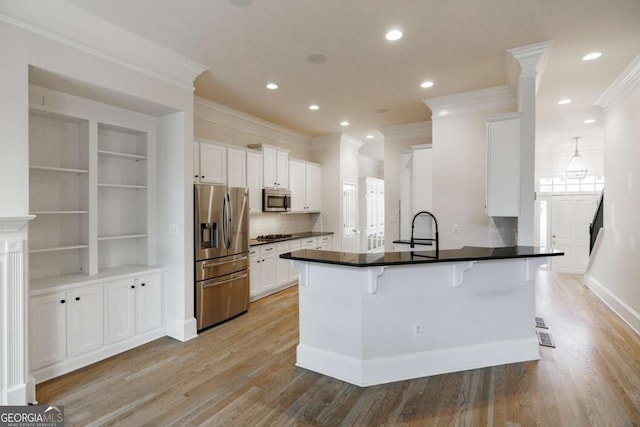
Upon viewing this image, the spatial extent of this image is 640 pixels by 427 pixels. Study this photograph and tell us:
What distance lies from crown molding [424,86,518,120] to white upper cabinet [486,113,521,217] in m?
1.09

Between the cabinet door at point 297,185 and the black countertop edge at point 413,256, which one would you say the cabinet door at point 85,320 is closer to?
the black countertop edge at point 413,256

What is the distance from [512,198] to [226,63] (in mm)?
3466

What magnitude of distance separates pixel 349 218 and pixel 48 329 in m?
5.58

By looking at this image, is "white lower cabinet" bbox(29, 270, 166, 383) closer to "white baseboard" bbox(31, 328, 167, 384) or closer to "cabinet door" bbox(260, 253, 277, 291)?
"white baseboard" bbox(31, 328, 167, 384)

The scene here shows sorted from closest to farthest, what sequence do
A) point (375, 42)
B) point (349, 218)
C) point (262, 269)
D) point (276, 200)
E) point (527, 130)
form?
point (375, 42) < point (527, 130) < point (262, 269) < point (276, 200) < point (349, 218)

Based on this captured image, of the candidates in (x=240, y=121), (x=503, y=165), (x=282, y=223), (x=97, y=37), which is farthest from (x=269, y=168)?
(x=503, y=165)

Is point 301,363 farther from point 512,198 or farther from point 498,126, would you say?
point 498,126

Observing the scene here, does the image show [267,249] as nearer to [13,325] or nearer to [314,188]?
[314,188]

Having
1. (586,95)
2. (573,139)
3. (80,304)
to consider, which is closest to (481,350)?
(80,304)

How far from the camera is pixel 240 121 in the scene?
5504mm

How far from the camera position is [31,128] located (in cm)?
296

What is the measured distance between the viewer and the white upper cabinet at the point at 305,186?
633 cm

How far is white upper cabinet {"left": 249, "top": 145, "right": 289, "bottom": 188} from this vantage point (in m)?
5.54
